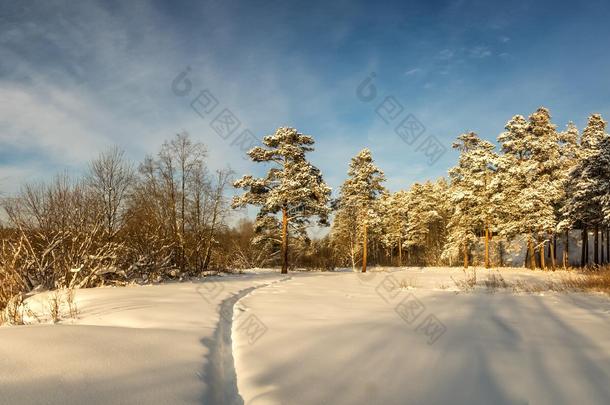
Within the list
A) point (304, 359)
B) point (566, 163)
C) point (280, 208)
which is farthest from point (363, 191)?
point (304, 359)

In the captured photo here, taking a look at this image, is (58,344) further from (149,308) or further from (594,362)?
(594,362)

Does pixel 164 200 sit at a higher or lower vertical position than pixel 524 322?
higher

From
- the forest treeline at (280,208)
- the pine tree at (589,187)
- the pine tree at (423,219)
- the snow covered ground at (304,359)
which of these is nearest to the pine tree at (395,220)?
the pine tree at (423,219)

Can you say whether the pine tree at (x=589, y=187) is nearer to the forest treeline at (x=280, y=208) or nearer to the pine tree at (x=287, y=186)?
the forest treeline at (x=280, y=208)

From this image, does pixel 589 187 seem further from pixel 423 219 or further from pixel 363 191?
pixel 423 219

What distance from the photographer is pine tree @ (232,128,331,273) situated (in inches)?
931

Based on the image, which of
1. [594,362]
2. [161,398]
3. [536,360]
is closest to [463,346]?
[536,360]

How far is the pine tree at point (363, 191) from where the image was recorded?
30250 millimetres

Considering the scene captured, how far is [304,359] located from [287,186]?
65.2 ft

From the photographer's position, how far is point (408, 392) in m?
2.88

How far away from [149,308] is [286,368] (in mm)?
3599

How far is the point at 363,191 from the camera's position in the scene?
30547mm

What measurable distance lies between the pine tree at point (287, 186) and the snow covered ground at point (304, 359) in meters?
17.7

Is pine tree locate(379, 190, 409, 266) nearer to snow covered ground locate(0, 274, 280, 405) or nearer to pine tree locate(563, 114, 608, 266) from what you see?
pine tree locate(563, 114, 608, 266)
